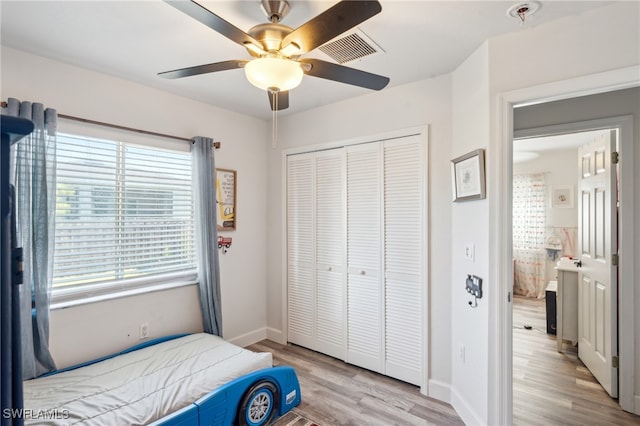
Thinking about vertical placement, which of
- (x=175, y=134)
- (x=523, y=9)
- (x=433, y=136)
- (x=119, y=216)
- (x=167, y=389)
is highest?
(x=523, y=9)

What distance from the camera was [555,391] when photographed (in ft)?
8.17

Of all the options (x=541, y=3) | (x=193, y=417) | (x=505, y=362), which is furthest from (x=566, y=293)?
(x=193, y=417)

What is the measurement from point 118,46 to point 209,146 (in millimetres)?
1054

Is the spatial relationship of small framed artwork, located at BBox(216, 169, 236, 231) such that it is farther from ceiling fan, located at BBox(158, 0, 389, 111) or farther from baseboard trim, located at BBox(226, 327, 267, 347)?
ceiling fan, located at BBox(158, 0, 389, 111)

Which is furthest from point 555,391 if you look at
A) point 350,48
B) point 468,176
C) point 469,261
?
point 350,48

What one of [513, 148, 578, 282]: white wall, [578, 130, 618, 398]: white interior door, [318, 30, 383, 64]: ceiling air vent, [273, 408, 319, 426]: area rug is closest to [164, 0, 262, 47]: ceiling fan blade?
[318, 30, 383, 64]: ceiling air vent

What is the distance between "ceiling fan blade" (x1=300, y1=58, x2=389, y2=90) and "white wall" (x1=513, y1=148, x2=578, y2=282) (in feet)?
16.8

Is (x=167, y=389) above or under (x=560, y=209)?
under

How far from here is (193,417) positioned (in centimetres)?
171

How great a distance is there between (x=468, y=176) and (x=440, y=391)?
1671mm

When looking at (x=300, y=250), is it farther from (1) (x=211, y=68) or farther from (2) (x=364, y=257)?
(1) (x=211, y=68)

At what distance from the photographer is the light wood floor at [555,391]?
2170 millimetres

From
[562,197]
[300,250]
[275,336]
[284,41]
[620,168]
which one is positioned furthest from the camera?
[562,197]

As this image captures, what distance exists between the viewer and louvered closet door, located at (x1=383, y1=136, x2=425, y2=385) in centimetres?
253
